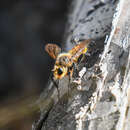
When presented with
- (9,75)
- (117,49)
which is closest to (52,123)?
(117,49)

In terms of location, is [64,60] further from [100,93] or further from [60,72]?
[100,93]

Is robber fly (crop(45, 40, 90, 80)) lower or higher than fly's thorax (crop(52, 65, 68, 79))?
higher

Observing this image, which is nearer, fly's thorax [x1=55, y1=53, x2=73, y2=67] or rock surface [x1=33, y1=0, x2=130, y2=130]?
rock surface [x1=33, y1=0, x2=130, y2=130]

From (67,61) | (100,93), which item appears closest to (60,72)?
(67,61)

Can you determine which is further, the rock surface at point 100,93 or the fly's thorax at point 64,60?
the fly's thorax at point 64,60

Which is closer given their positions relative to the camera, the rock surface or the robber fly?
the rock surface

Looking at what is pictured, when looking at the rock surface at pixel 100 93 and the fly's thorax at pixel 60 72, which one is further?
the fly's thorax at pixel 60 72

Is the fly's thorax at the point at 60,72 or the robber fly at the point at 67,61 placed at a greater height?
the robber fly at the point at 67,61

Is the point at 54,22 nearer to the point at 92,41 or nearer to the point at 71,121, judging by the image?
the point at 92,41
